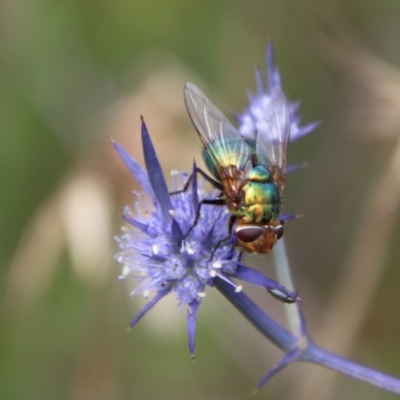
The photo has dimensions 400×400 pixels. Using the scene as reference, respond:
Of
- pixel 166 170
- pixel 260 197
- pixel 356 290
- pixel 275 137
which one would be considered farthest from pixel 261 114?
pixel 356 290

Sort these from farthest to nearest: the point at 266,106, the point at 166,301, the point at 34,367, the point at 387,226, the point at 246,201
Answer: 1. the point at 34,367
2. the point at 166,301
3. the point at 387,226
4. the point at 266,106
5. the point at 246,201

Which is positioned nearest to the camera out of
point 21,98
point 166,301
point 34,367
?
point 166,301

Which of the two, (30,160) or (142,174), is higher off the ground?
(30,160)

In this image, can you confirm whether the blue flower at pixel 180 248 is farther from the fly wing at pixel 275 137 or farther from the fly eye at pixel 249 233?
the fly wing at pixel 275 137

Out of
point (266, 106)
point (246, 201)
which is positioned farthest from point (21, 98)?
point (246, 201)

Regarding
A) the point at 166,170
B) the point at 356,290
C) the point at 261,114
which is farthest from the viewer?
→ the point at 166,170

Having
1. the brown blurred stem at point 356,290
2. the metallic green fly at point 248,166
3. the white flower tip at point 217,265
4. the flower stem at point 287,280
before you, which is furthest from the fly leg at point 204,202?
the brown blurred stem at point 356,290

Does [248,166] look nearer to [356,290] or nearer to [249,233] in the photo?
[249,233]

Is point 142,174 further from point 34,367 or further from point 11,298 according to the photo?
point 34,367
